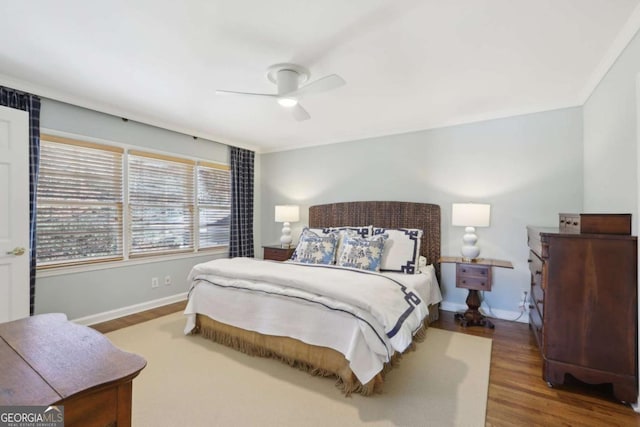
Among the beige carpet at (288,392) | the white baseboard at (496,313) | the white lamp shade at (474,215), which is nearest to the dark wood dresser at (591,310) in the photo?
the beige carpet at (288,392)

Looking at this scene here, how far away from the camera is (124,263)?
3.75m

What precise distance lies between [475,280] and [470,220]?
2.09 feet

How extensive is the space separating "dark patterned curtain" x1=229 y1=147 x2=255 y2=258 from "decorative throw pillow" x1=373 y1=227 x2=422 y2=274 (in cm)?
262

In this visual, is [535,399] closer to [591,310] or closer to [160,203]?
[591,310]

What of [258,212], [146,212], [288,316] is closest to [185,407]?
[288,316]

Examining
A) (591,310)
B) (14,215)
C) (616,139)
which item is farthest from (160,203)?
(616,139)

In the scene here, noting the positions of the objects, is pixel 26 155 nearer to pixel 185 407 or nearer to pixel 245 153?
pixel 185 407

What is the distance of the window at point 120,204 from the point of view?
3170 mm

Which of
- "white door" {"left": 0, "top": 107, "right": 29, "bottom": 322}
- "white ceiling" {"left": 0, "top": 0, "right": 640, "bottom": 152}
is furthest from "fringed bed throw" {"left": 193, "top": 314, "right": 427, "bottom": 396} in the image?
"white ceiling" {"left": 0, "top": 0, "right": 640, "bottom": 152}

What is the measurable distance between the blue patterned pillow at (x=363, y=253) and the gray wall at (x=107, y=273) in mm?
2426

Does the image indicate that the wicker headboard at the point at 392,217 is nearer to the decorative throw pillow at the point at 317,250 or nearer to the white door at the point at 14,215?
the decorative throw pillow at the point at 317,250

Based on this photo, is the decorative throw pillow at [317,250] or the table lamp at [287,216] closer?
the decorative throw pillow at [317,250]

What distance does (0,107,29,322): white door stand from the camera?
2.44m

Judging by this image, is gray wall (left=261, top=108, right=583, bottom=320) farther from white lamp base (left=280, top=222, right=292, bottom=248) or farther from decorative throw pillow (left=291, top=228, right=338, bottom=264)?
decorative throw pillow (left=291, top=228, right=338, bottom=264)
